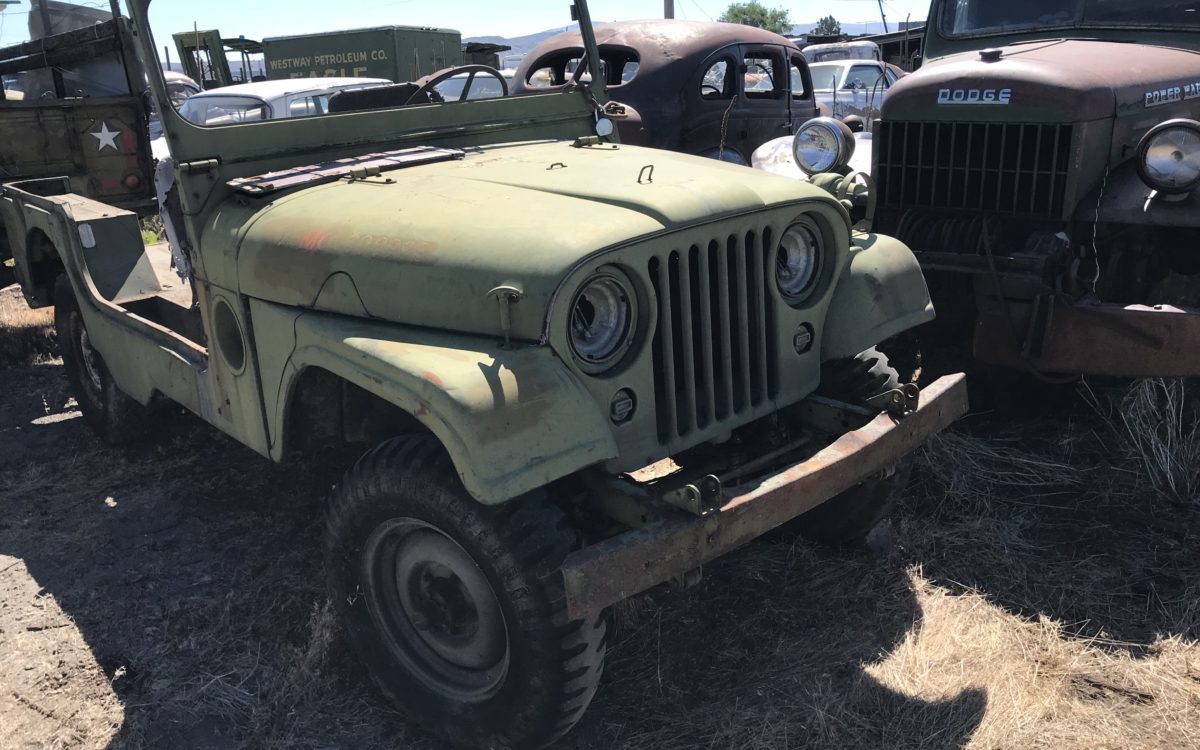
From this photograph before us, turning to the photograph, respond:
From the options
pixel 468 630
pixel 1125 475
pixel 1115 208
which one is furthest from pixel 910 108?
pixel 468 630

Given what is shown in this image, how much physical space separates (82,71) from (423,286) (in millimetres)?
4603

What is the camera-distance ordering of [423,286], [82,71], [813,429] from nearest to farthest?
[423,286], [813,429], [82,71]

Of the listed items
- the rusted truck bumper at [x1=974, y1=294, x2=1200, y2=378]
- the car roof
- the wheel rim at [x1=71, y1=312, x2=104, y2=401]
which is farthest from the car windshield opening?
the wheel rim at [x1=71, y1=312, x2=104, y2=401]

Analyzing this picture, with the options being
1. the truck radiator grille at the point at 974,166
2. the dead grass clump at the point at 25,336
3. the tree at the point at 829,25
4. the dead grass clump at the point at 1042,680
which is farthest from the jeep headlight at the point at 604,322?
the tree at the point at 829,25

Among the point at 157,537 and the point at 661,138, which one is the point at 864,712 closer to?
the point at 157,537

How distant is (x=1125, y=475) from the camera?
396 centimetres

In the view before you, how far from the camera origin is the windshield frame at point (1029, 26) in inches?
188

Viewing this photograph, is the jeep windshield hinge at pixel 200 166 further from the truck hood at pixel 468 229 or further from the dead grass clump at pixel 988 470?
the dead grass clump at pixel 988 470

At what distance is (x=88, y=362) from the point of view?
185 inches

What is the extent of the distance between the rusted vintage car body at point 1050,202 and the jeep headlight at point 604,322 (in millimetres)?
2138

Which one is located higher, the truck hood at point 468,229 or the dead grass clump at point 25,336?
the truck hood at point 468,229

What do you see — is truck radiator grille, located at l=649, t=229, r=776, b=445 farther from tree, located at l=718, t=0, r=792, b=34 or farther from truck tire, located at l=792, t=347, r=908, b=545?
tree, located at l=718, t=0, r=792, b=34

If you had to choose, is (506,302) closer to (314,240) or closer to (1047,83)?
(314,240)

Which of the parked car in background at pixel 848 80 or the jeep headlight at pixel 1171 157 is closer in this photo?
the jeep headlight at pixel 1171 157
